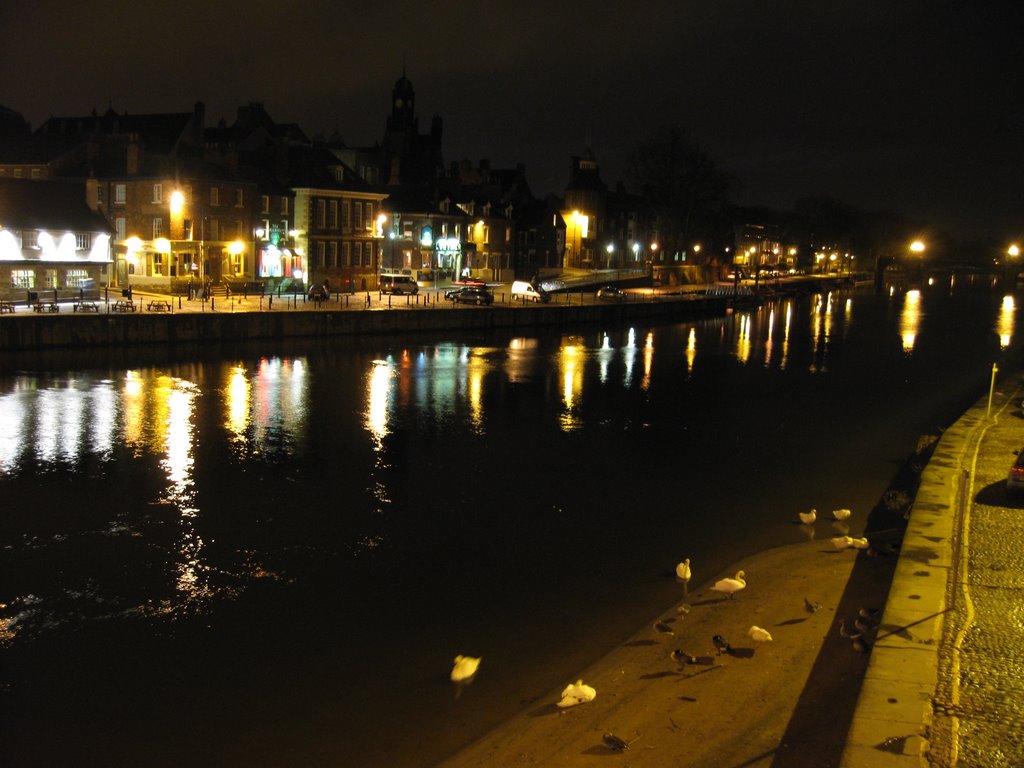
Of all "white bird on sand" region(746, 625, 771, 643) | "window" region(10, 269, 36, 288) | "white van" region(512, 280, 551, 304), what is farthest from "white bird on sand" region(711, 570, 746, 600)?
"white van" region(512, 280, 551, 304)

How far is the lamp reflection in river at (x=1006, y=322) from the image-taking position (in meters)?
73.1

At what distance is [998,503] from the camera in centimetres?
1723

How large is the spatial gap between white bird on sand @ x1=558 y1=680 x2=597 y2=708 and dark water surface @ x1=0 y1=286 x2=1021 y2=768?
0.84 m

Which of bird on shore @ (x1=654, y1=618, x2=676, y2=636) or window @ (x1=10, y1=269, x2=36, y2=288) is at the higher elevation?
window @ (x1=10, y1=269, x2=36, y2=288)

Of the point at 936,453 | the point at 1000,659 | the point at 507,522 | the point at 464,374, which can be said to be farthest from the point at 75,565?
the point at 464,374

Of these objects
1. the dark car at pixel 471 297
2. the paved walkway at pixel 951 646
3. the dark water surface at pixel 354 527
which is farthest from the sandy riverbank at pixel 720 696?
the dark car at pixel 471 297

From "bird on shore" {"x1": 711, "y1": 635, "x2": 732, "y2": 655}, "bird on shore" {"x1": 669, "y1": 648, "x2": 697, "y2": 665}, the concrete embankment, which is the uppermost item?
the concrete embankment

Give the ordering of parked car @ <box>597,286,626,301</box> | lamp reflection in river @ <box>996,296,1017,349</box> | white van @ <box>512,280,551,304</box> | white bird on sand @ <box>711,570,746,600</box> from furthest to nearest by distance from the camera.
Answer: parked car @ <box>597,286,626,301</box>, white van @ <box>512,280,551,304</box>, lamp reflection in river @ <box>996,296,1017,349</box>, white bird on sand @ <box>711,570,746,600</box>

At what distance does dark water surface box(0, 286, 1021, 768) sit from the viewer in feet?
41.9

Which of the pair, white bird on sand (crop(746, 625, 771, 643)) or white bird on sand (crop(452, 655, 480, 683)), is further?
white bird on sand (crop(746, 625, 771, 643))

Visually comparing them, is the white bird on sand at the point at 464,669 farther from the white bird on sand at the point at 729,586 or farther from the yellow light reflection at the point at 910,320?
the yellow light reflection at the point at 910,320

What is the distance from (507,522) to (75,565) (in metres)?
8.71

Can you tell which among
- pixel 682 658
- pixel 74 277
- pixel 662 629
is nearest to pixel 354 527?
pixel 662 629

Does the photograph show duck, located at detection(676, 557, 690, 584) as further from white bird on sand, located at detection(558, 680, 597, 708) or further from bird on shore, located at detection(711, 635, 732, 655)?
white bird on sand, located at detection(558, 680, 597, 708)
